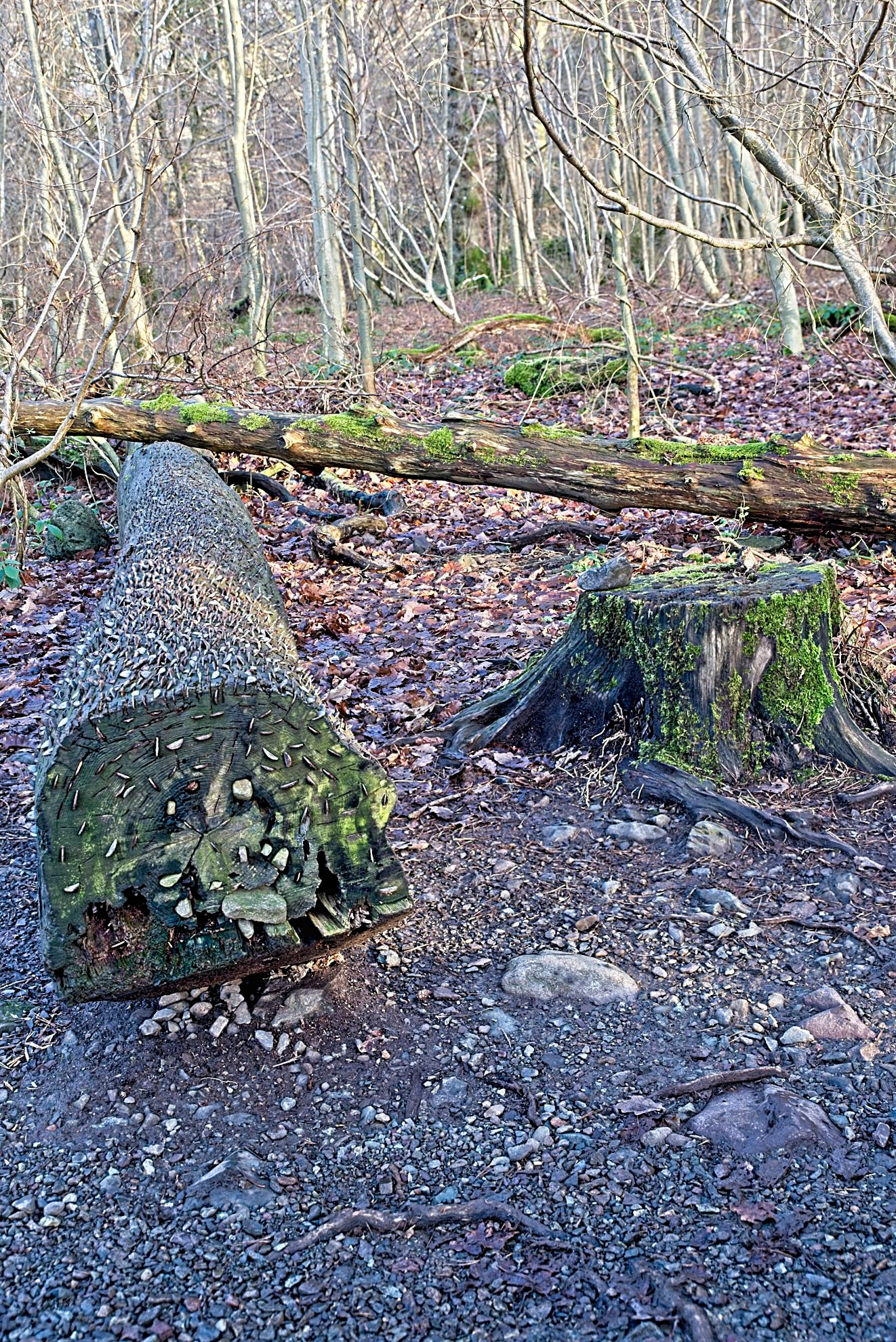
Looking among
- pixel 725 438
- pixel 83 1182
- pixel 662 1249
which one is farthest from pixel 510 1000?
pixel 725 438

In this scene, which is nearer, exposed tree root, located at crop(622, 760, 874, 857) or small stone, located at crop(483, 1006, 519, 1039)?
small stone, located at crop(483, 1006, 519, 1039)

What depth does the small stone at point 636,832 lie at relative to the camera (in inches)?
152

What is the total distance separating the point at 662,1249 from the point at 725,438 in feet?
27.9

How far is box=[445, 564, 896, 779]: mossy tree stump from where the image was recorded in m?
4.09

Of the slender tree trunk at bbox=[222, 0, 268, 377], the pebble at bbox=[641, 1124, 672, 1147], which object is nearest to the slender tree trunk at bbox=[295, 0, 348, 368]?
the slender tree trunk at bbox=[222, 0, 268, 377]

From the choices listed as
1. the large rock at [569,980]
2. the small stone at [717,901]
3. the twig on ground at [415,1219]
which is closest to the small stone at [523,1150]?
the twig on ground at [415,1219]

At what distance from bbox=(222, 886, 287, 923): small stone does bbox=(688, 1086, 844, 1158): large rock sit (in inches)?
47.8

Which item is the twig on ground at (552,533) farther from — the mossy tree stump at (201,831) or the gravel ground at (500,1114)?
the mossy tree stump at (201,831)

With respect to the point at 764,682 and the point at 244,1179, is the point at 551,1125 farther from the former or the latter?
the point at 764,682

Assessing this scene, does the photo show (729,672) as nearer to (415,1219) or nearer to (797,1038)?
(797,1038)

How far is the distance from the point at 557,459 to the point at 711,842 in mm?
4145

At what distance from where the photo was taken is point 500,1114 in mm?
2602

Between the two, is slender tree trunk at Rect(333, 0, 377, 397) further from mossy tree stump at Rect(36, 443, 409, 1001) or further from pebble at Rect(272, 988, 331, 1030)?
pebble at Rect(272, 988, 331, 1030)

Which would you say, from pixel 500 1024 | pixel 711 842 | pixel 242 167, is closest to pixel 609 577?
pixel 711 842
